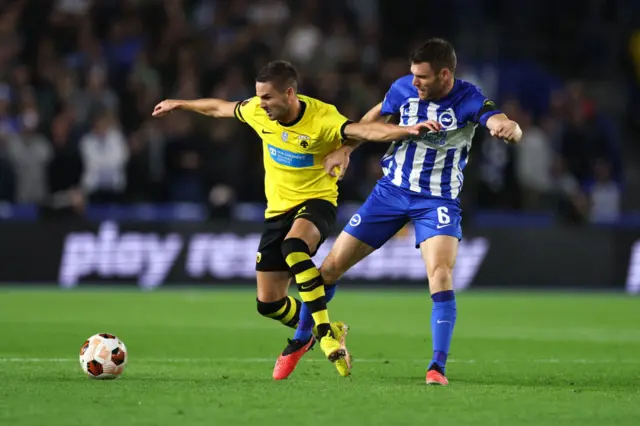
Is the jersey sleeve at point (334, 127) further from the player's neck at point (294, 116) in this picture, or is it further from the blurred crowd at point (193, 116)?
the blurred crowd at point (193, 116)

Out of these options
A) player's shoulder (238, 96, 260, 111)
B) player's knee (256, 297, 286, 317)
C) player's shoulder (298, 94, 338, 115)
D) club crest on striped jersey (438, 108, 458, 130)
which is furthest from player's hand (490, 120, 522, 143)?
player's knee (256, 297, 286, 317)

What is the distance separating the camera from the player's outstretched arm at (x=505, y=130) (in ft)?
24.8

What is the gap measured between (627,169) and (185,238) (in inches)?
296

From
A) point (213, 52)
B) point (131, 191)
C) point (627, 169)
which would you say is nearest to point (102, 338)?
point (131, 191)

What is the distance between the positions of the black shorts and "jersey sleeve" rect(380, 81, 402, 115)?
763mm

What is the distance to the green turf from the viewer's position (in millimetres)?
6445

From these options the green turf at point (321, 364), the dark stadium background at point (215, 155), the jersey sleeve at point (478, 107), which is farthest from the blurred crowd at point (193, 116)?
the jersey sleeve at point (478, 107)

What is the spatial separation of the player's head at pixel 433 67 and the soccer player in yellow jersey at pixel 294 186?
321 millimetres

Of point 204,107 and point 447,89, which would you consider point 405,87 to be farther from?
point 204,107

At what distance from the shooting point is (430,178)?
8273mm

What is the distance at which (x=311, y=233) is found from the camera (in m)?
8.44

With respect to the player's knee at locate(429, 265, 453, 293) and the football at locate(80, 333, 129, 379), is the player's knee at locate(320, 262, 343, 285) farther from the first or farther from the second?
the football at locate(80, 333, 129, 379)

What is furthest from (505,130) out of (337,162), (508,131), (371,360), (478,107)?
(371,360)

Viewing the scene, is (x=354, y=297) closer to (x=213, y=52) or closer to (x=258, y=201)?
(x=258, y=201)
